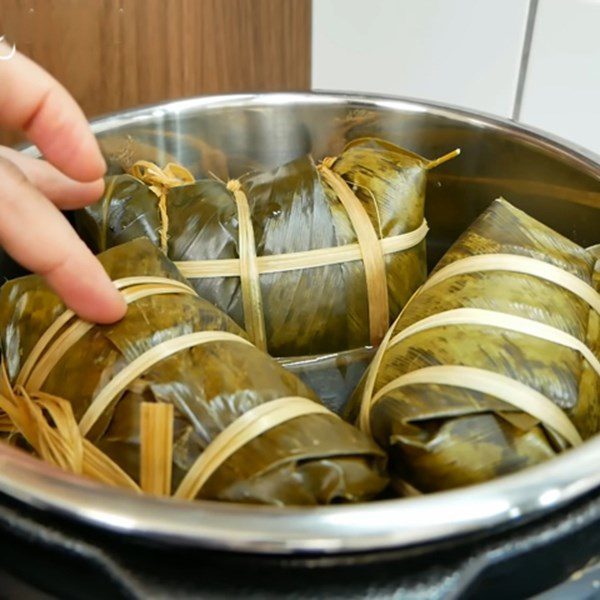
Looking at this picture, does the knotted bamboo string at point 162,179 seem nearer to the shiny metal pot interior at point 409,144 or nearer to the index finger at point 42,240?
the shiny metal pot interior at point 409,144

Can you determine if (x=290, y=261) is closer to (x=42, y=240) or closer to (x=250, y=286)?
(x=250, y=286)

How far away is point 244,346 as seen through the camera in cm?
60

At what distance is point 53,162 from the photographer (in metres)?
0.50

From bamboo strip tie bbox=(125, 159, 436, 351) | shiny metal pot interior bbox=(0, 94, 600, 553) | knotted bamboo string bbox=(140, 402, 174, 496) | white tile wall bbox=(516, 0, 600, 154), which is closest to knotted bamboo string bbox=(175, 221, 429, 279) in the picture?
bamboo strip tie bbox=(125, 159, 436, 351)

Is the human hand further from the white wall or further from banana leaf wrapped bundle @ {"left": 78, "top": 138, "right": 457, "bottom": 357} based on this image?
the white wall

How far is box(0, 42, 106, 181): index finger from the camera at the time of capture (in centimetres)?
46

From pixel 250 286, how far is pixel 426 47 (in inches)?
22.0

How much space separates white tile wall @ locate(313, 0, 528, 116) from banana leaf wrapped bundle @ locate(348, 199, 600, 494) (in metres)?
0.43

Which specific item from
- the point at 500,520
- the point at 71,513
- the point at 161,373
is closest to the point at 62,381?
the point at 161,373

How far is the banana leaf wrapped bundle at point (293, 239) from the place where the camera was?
0.74 metres

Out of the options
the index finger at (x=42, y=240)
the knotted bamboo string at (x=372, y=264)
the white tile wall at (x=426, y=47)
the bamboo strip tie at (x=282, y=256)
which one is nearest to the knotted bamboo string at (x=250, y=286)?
the bamboo strip tie at (x=282, y=256)

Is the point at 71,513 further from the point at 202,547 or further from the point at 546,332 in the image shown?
the point at 546,332

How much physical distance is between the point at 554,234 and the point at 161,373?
0.37 meters

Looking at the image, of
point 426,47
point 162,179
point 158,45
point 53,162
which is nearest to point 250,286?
point 162,179
